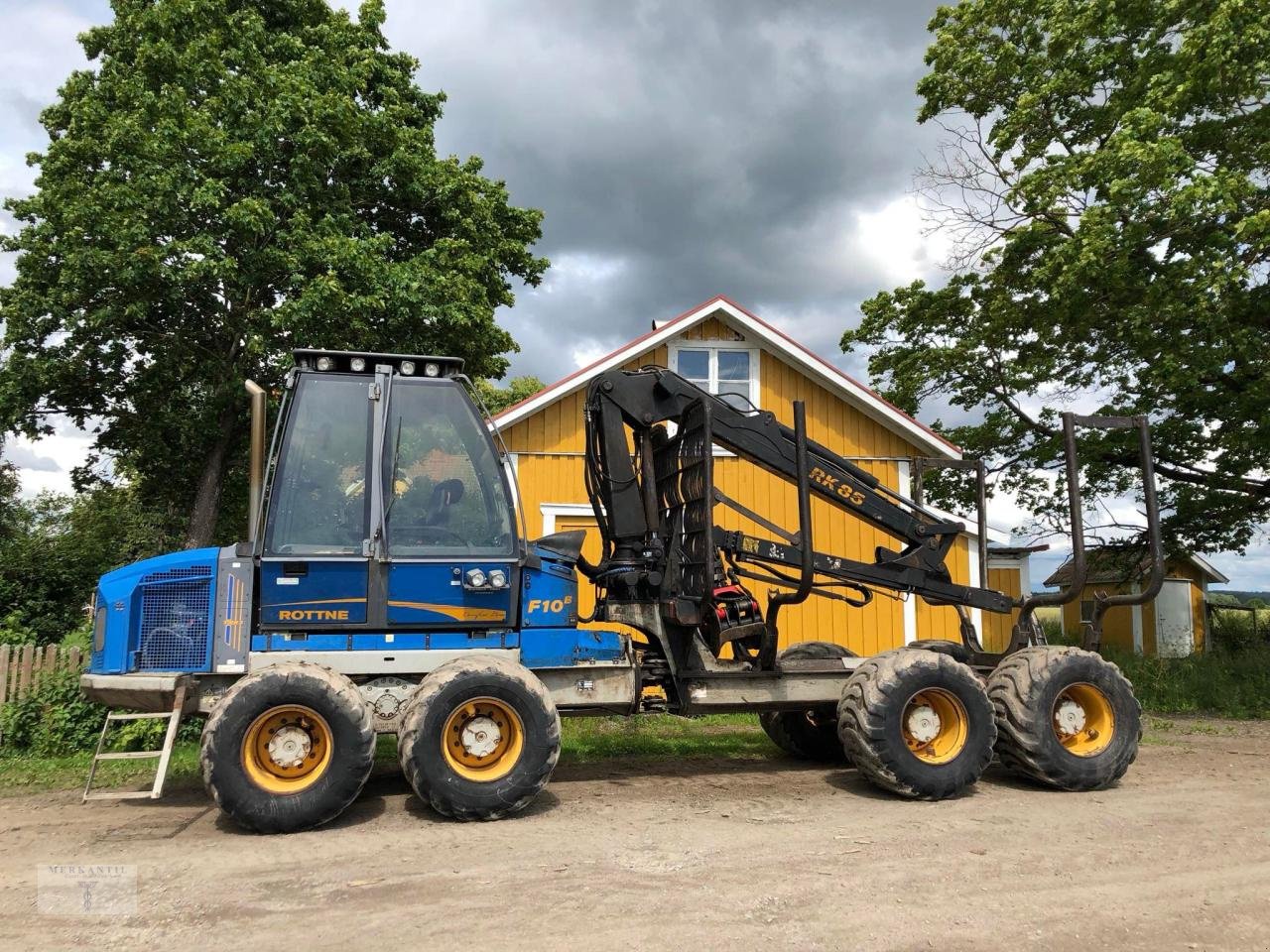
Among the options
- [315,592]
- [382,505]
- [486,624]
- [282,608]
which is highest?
[382,505]

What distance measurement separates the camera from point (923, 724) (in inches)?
289

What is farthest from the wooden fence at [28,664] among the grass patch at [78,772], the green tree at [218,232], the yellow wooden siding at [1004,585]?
the yellow wooden siding at [1004,585]

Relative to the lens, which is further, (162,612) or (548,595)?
(548,595)

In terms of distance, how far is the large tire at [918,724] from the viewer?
23.3 ft

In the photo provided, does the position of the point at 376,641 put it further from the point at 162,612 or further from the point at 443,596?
the point at 162,612

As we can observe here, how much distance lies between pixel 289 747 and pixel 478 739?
49.7 inches

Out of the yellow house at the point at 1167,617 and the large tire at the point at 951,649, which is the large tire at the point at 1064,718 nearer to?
the large tire at the point at 951,649

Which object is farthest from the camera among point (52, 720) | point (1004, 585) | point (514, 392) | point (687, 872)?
point (514, 392)

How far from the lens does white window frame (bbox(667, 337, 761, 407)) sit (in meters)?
14.5

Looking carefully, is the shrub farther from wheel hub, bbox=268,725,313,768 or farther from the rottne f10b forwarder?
wheel hub, bbox=268,725,313,768

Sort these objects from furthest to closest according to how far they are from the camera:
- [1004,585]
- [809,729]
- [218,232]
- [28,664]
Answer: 1. [1004,585]
2. [218,232]
3. [28,664]
4. [809,729]

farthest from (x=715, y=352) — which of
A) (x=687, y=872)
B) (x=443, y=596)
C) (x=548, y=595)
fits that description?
(x=687, y=872)

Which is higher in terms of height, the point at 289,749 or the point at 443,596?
the point at 443,596

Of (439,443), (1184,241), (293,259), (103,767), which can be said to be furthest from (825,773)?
(293,259)
